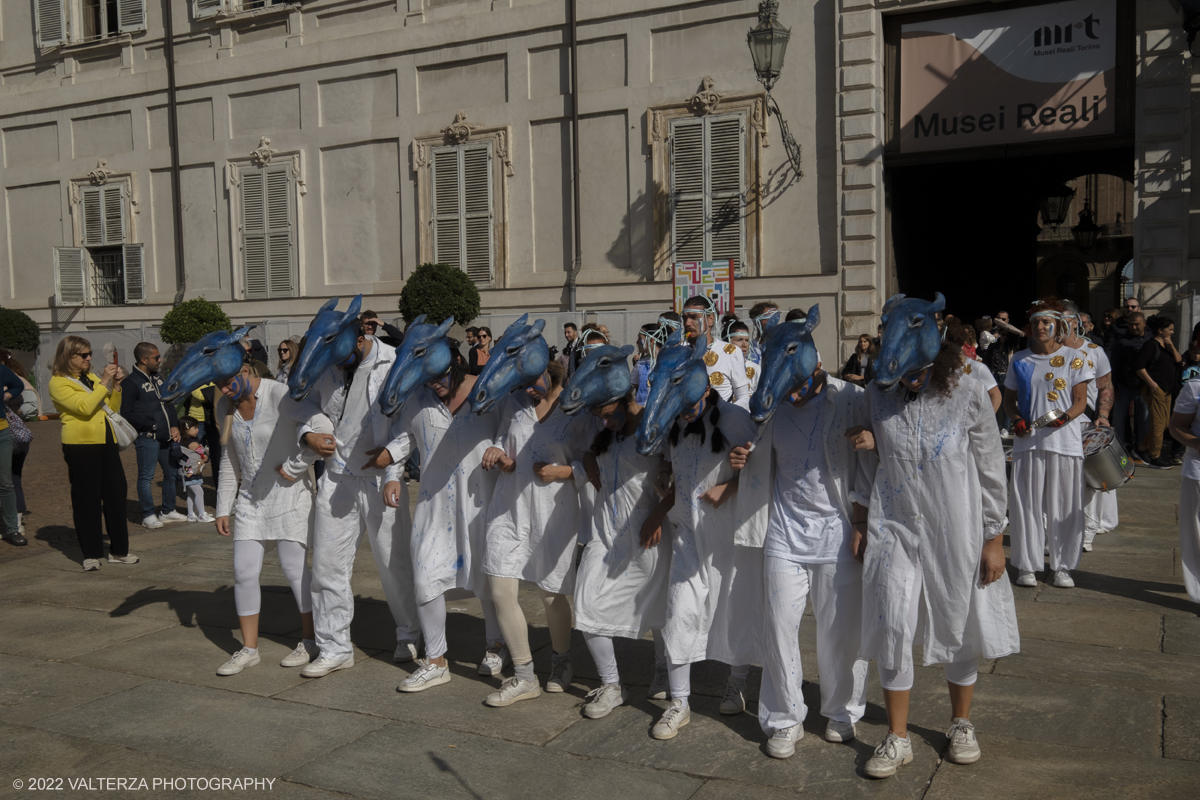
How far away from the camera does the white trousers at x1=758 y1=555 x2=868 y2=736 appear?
442 centimetres

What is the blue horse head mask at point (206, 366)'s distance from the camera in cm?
561

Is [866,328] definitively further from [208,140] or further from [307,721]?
[208,140]

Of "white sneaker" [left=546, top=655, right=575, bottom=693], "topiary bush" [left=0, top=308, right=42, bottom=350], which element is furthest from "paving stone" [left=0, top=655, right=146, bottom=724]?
"topiary bush" [left=0, top=308, right=42, bottom=350]

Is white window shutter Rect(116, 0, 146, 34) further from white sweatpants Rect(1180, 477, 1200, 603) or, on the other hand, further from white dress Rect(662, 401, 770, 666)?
white sweatpants Rect(1180, 477, 1200, 603)

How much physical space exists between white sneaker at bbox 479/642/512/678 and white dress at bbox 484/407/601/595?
2.23 feet

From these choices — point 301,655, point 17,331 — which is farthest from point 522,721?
point 17,331

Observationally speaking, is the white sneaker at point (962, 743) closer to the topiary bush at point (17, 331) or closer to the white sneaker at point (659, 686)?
the white sneaker at point (659, 686)

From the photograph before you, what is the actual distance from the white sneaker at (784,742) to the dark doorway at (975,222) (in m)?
12.6

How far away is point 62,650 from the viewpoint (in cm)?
625

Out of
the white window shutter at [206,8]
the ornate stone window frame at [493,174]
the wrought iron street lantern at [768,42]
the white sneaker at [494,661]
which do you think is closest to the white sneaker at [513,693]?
the white sneaker at [494,661]

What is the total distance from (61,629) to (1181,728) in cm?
622

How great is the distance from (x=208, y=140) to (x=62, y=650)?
54.9 ft

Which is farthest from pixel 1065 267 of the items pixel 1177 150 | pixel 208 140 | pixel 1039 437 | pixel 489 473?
pixel 489 473

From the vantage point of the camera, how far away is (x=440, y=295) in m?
16.4
